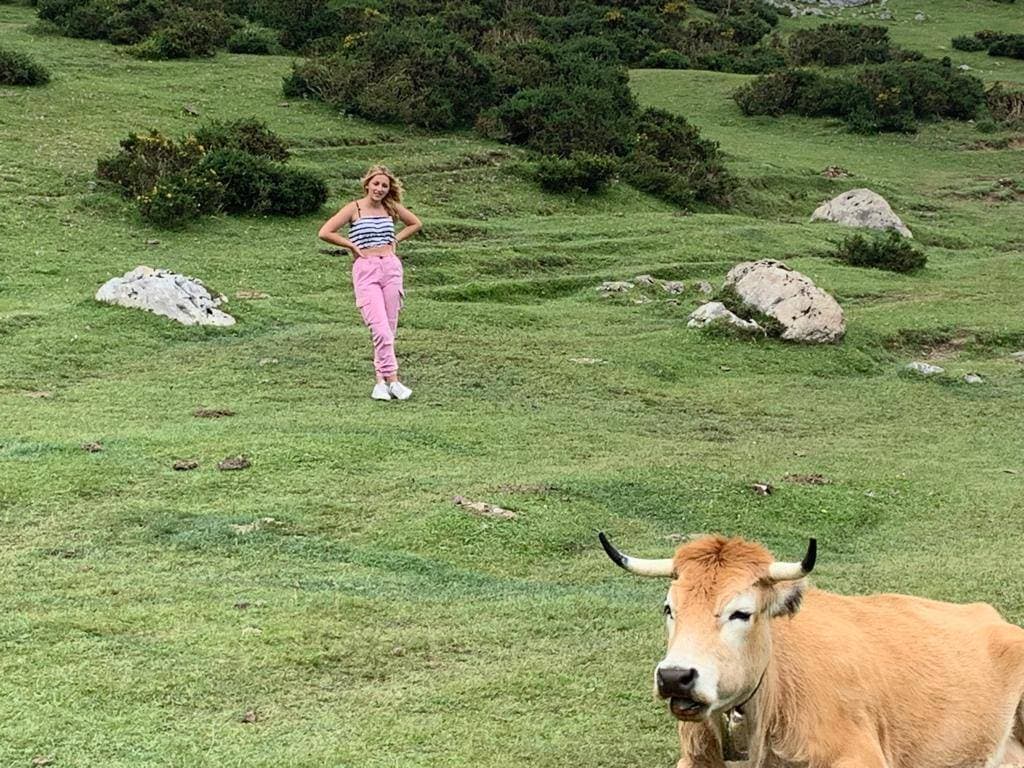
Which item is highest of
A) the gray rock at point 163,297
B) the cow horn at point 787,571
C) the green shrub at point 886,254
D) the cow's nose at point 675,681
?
the cow horn at point 787,571

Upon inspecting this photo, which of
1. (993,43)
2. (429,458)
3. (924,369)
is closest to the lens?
(429,458)

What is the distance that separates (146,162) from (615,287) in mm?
7233

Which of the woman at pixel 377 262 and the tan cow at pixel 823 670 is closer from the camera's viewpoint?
the tan cow at pixel 823 670

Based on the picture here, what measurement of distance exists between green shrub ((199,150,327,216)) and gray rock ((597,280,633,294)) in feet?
15.9

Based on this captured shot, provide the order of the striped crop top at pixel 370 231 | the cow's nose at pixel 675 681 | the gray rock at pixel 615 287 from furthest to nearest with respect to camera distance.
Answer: the gray rock at pixel 615 287
the striped crop top at pixel 370 231
the cow's nose at pixel 675 681

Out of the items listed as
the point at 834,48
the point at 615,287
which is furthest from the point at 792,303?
the point at 834,48

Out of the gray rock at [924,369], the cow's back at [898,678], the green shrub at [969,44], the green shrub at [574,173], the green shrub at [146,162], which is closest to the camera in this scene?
the cow's back at [898,678]

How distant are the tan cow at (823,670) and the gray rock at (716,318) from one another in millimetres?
9762

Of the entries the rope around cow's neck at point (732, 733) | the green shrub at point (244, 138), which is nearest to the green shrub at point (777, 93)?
the green shrub at point (244, 138)

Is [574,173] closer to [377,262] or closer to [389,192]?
[389,192]

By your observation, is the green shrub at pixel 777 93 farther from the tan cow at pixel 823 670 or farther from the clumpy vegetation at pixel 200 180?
the tan cow at pixel 823 670

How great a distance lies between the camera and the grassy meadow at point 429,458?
5.56m

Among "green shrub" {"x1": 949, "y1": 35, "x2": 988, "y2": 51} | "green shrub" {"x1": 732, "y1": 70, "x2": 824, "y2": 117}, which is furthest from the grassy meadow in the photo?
"green shrub" {"x1": 949, "y1": 35, "x2": 988, "y2": 51}

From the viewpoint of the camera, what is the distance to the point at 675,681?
3844 millimetres
